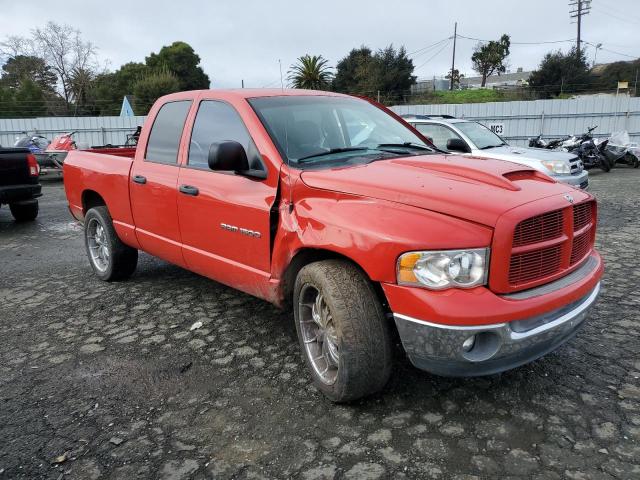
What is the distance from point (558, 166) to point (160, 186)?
7.17 metres

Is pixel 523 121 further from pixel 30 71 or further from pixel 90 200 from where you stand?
pixel 30 71

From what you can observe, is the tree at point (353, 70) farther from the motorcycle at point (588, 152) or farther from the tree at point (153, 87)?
the motorcycle at point (588, 152)

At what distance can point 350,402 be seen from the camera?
9.70ft

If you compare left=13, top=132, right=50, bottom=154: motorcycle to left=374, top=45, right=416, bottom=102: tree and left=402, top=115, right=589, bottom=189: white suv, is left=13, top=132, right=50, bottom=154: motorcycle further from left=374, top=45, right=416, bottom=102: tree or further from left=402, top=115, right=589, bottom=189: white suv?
left=374, top=45, right=416, bottom=102: tree

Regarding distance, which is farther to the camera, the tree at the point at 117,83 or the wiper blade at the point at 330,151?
the tree at the point at 117,83

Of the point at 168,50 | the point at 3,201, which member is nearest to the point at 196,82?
the point at 168,50

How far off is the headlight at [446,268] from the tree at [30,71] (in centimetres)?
4281

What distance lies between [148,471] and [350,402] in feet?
3.65

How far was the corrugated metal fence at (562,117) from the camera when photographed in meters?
18.8

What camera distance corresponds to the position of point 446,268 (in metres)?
2.50

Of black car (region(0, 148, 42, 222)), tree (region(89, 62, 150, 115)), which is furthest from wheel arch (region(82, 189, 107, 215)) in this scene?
tree (region(89, 62, 150, 115))

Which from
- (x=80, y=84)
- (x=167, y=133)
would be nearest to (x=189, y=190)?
(x=167, y=133)

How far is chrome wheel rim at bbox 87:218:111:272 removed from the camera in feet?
17.9

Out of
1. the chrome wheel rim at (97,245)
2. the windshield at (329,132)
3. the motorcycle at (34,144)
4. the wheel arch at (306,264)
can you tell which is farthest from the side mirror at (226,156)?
the motorcycle at (34,144)
